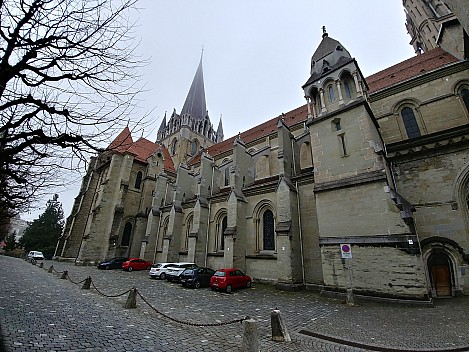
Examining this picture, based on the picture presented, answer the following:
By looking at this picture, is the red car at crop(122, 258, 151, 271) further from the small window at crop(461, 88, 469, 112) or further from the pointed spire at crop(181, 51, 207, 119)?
the pointed spire at crop(181, 51, 207, 119)

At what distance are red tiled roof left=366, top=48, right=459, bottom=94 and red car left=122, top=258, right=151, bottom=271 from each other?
24.4 m

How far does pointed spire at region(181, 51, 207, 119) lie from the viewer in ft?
148

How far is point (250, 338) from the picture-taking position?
4.21 metres

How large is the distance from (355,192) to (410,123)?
26.6ft

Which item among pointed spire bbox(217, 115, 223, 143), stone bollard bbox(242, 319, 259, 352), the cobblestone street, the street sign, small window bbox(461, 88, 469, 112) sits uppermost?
pointed spire bbox(217, 115, 223, 143)

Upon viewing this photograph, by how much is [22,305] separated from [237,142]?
15686 mm

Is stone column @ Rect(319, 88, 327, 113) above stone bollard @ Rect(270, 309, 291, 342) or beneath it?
above

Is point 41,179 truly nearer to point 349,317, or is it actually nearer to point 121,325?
point 121,325

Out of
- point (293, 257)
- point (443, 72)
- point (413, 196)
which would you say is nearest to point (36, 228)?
point (293, 257)

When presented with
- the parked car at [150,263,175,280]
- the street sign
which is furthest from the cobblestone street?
the parked car at [150,263,175,280]

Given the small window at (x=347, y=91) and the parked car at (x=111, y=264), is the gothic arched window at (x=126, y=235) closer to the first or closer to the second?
the parked car at (x=111, y=264)

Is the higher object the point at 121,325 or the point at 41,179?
the point at 41,179

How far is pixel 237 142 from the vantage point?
19.4 meters

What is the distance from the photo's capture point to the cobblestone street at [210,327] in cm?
477
